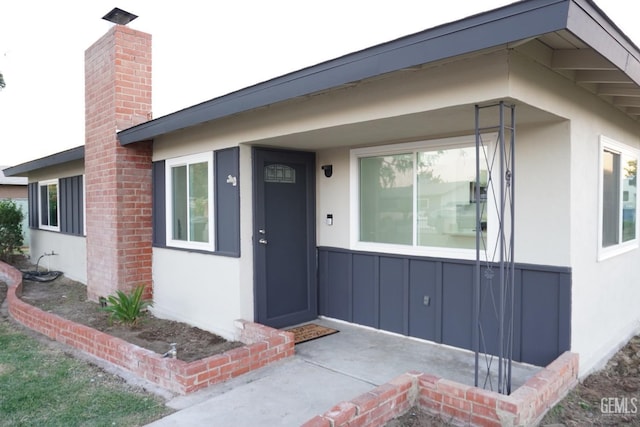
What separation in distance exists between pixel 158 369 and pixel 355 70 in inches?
118

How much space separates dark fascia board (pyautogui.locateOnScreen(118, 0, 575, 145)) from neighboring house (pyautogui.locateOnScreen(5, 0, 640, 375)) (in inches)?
0.4

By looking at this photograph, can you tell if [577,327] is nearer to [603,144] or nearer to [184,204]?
[603,144]

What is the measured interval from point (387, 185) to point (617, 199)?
2.52 metres

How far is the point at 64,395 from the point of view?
3.77 m

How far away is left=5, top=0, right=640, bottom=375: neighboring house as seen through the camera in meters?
3.22

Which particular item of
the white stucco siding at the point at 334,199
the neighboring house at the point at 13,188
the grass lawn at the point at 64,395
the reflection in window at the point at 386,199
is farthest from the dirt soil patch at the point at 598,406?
the neighboring house at the point at 13,188

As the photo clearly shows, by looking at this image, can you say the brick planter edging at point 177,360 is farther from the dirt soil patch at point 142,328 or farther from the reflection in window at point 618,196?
the reflection in window at point 618,196

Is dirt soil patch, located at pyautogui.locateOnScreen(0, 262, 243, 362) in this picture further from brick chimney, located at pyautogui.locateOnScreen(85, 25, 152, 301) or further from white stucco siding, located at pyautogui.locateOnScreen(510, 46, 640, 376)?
white stucco siding, located at pyautogui.locateOnScreen(510, 46, 640, 376)

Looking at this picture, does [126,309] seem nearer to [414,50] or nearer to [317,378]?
[317,378]

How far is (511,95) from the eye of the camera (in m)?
2.98

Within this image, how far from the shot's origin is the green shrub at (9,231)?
38.4ft

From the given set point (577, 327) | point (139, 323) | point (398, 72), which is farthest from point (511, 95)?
point (139, 323)


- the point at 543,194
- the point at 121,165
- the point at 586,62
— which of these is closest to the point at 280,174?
the point at 121,165

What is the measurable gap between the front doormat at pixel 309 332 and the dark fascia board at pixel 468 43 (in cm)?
262
